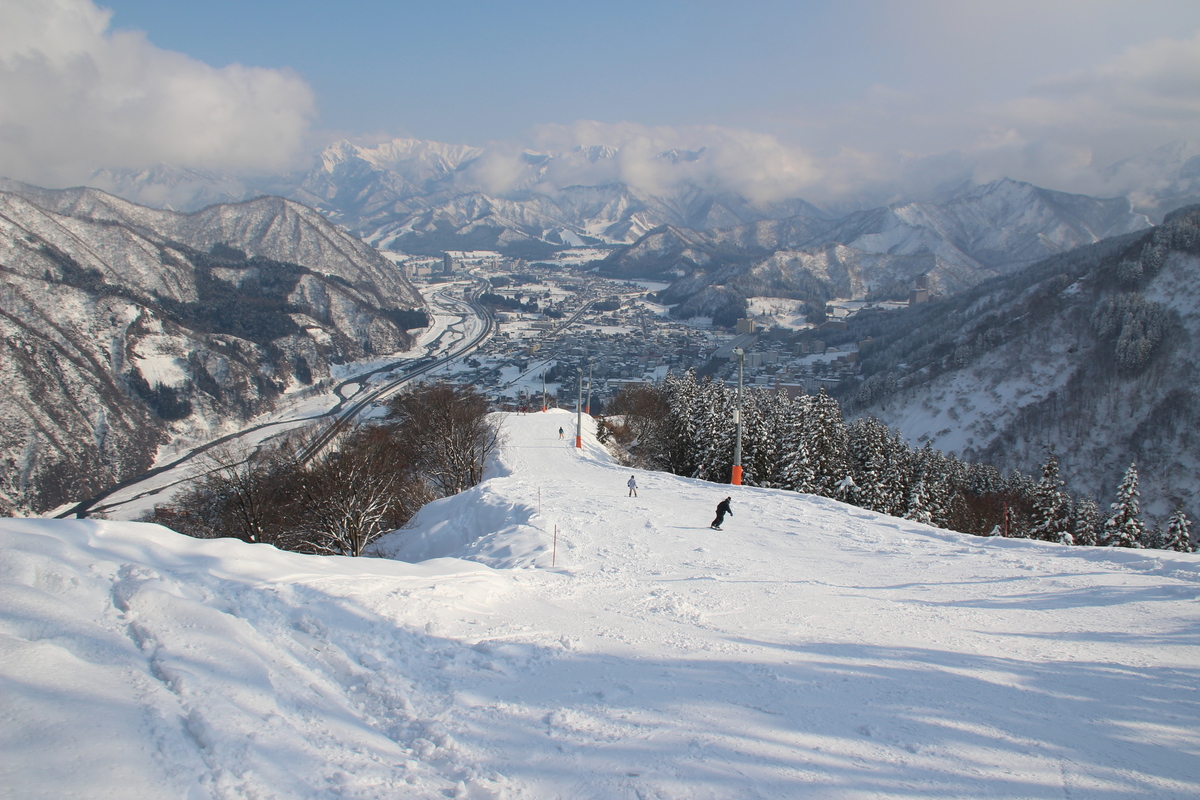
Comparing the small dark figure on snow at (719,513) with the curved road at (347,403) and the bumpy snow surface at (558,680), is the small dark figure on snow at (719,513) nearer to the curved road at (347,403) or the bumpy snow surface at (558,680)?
the bumpy snow surface at (558,680)

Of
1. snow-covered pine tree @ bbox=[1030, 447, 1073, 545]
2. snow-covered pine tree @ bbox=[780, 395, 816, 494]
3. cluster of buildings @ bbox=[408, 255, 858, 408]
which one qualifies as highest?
cluster of buildings @ bbox=[408, 255, 858, 408]

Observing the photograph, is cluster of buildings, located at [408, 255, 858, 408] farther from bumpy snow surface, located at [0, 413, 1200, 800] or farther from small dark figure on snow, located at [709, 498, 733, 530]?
bumpy snow surface, located at [0, 413, 1200, 800]

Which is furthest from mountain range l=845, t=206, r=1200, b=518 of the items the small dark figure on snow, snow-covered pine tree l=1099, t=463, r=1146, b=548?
the small dark figure on snow

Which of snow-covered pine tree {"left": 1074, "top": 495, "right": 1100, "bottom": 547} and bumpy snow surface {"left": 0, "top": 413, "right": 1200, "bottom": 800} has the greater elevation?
bumpy snow surface {"left": 0, "top": 413, "right": 1200, "bottom": 800}

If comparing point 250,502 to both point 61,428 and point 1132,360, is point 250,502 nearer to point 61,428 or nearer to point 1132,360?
point 61,428

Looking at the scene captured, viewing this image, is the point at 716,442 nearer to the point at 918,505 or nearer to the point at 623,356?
the point at 918,505

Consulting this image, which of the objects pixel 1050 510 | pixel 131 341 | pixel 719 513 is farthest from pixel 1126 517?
pixel 131 341

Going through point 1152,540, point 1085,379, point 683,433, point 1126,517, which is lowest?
point 1152,540
